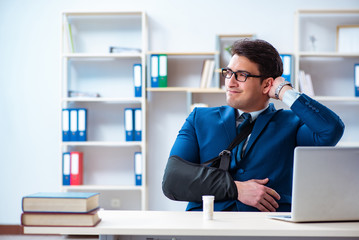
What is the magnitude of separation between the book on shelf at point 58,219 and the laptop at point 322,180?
56 centimetres

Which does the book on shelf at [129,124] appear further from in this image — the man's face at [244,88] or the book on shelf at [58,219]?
the book on shelf at [58,219]

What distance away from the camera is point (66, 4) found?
3.98 m

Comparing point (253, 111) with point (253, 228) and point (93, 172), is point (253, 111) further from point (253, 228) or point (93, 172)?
point (93, 172)

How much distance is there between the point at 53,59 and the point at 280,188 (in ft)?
9.89

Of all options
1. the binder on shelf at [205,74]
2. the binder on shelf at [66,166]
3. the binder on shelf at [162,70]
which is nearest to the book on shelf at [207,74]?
the binder on shelf at [205,74]

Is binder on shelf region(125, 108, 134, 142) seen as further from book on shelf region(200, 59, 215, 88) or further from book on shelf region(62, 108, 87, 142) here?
book on shelf region(200, 59, 215, 88)

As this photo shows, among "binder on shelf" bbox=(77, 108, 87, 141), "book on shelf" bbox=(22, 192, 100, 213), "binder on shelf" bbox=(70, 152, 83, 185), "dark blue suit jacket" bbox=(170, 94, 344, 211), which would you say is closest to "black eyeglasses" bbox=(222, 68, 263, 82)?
"dark blue suit jacket" bbox=(170, 94, 344, 211)

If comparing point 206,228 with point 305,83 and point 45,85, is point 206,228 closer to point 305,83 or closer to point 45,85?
point 305,83

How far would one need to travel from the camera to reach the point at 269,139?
1653 millimetres

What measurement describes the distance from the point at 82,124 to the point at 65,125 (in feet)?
0.50

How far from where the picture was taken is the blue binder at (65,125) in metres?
3.68

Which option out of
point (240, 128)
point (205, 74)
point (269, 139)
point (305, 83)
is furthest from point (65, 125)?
point (269, 139)

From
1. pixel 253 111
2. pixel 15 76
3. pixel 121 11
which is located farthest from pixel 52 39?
pixel 253 111

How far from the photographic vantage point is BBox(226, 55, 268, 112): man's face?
167cm
